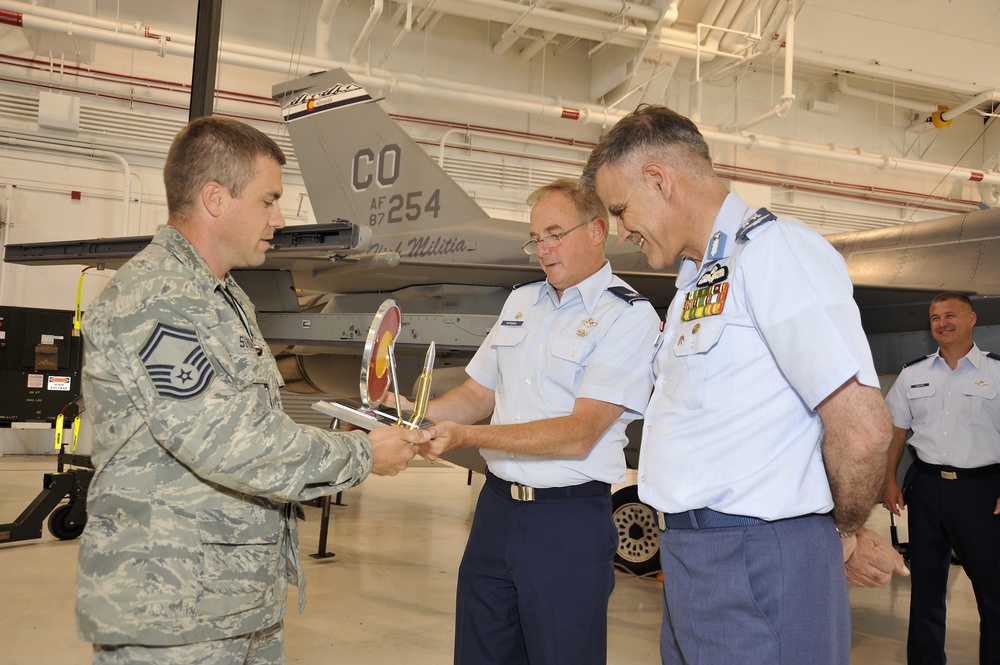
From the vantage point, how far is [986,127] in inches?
653

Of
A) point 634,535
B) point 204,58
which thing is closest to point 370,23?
point 204,58

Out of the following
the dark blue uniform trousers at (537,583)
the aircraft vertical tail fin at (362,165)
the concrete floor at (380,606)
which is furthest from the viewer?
the aircraft vertical tail fin at (362,165)

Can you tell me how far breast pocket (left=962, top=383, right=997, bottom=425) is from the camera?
4.12m

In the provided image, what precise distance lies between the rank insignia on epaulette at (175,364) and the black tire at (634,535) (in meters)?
4.93

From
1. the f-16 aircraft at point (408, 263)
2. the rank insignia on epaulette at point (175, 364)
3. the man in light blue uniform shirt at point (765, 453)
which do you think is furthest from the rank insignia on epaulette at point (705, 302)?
the f-16 aircraft at point (408, 263)

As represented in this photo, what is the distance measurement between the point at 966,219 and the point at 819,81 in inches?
455

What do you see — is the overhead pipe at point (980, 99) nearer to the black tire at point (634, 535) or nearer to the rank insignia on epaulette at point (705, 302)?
the black tire at point (634, 535)

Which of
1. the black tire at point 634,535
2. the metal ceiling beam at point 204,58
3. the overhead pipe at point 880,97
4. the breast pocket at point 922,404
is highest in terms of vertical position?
the overhead pipe at point 880,97

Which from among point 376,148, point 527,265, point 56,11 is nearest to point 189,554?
point 527,265

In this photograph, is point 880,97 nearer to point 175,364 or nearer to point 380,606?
point 380,606

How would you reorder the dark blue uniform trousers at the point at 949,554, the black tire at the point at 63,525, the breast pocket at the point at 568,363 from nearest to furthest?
1. the breast pocket at the point at 568,363
2. the dark blue uniform trousers at the point at 949,554
3. the black tire at the point at 63,525

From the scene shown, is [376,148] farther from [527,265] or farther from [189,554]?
[189,554]

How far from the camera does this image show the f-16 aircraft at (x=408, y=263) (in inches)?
207

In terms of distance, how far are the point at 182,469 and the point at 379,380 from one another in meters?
0.51
